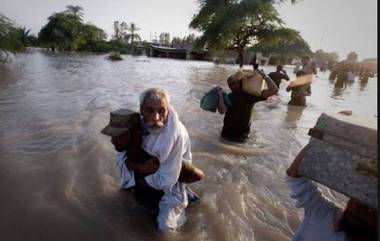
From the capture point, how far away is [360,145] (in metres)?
1.15

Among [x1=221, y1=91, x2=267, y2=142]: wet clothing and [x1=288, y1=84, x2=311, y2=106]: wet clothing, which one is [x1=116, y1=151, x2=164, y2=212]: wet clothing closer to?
[x1=221, y1=91, x2=267, y2=142]: wet clothing

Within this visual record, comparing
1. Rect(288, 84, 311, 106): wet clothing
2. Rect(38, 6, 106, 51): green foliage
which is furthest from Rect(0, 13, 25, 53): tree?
Rect(38, 6, 106, 51): green foliage

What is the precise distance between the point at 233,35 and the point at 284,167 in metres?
23.4

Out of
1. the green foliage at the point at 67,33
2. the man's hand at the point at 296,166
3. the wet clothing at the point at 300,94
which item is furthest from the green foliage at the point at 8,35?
the green foliage at the point at 67,33

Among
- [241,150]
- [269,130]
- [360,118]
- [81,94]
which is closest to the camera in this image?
[360,118]

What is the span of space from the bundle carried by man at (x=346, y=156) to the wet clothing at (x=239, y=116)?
3.09 metres

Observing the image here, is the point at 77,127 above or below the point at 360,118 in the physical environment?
below

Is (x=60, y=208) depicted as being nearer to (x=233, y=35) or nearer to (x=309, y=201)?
(x=309, y=201)

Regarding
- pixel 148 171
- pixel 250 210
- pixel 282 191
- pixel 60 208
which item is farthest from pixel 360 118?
pixel 60 208

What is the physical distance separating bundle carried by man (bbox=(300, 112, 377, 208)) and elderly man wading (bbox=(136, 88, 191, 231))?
1.10 meters

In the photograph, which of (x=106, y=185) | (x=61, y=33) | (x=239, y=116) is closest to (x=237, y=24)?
(x=239, y=116)

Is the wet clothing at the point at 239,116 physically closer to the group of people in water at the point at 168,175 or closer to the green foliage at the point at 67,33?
the group of people in water at the point at 168,175

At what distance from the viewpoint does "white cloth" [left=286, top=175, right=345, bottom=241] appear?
1.61 metres

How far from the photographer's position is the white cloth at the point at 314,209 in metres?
1.61
